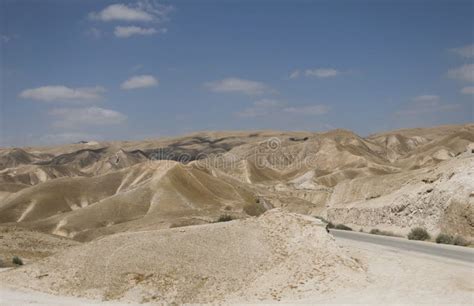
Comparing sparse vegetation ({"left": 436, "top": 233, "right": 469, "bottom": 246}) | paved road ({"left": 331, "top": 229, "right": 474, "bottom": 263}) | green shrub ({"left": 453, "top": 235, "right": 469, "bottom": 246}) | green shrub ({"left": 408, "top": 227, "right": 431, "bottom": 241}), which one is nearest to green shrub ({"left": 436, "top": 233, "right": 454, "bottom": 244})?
sparse vegetation ({"left": 436, "top": 233, "right": 469, "bottom": 246})

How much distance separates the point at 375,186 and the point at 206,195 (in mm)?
26836

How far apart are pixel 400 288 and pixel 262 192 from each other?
288ft

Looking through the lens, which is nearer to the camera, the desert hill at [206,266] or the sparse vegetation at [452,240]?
the desert hill at [206,266]

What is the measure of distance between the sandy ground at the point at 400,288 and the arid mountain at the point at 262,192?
1130 cm

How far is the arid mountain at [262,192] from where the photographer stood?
35.8 metres

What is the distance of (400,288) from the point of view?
54.8 feet

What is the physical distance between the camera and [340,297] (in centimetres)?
1662

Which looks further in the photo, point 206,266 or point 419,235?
point 419,235

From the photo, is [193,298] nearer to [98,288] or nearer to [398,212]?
[98,288]

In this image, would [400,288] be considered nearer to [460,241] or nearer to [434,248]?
[434,248]

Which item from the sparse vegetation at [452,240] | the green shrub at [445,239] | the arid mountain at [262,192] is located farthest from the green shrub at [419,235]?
the green shrub at [445,239]

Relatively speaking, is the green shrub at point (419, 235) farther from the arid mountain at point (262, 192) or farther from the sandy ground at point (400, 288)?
the sandy ground at point (400, 288)

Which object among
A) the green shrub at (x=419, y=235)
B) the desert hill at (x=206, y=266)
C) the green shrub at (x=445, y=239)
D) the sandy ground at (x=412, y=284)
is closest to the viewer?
the sandy ground at (x=412, y=284)

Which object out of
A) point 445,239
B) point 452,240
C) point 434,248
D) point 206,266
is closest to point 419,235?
point 445,239
